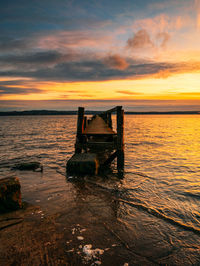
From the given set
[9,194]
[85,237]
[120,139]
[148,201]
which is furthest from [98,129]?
[85,237]

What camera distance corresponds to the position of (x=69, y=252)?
10.0 feet

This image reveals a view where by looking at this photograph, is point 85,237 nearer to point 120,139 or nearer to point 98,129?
point 120,139

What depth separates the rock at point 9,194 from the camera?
4019mm

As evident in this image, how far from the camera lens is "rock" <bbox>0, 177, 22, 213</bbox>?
4019 millimetres

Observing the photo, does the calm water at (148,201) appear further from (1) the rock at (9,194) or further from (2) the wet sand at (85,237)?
(1) the rock at (9,194)

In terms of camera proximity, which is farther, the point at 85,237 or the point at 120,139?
the point at 120,139

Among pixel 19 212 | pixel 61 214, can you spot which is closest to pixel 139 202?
pixel 61 214

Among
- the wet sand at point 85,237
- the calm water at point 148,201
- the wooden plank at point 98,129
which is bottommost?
the calm water at point 148,201

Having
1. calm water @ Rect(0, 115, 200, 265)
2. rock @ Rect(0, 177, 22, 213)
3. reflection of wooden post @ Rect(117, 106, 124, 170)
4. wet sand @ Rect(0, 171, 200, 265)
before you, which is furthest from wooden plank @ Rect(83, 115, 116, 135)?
rock @ Rect(0, 177, 22, 213)

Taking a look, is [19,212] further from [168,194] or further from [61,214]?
[168,194]

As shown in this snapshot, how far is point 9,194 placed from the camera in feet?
13.5

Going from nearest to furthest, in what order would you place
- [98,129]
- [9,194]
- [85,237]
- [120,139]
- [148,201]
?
[85,237]
[9,194]
[148,201]
[120,139]
[98,129]

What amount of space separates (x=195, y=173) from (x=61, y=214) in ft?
25.6

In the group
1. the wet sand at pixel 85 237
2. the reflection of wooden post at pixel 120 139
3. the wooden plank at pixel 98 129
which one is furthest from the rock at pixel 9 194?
the wooden plank at pixel 98 129
